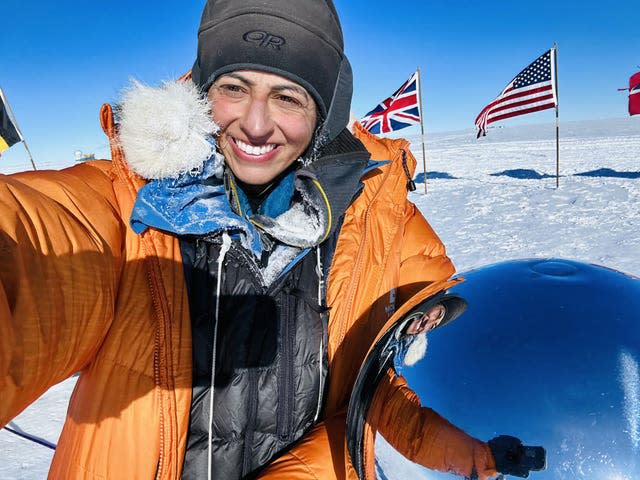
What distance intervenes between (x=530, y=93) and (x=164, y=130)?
8.99 metres

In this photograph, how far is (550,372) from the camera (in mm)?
685

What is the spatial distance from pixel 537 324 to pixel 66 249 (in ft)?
2.89

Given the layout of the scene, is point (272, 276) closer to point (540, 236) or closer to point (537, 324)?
point (537, 324)

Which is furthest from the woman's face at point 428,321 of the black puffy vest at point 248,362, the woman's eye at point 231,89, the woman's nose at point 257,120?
the woman's eye at point 231,89

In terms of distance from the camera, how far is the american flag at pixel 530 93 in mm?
8180

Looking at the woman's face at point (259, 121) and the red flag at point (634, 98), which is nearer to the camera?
the woman's face at point (259, 121)

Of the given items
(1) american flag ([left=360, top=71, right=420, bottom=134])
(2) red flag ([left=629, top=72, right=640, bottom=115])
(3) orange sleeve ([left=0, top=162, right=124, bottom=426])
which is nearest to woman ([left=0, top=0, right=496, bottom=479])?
(3) orange sleeve ([left=0, top=162, right=124, bottom=426])

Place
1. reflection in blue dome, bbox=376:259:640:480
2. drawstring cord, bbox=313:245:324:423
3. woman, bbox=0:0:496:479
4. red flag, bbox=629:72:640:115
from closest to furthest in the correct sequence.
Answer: reflection in blue dome, bbox=376:259:640:480, woman, bbox=0:0:496:479, drawstring cord, bbox=313:245:324:423, red flag, bbox=629:72:640:115

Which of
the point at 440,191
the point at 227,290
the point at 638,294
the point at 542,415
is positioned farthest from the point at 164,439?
the point at 440,191

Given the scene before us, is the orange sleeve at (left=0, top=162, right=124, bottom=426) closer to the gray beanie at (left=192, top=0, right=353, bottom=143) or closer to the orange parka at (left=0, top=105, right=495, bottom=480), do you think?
the orange parka at (left=0, top=105, right=495, bottom=480)

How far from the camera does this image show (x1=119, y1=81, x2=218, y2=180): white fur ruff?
1.09m

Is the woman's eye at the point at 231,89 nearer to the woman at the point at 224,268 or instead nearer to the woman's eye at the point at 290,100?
the woman at the point at 224,268

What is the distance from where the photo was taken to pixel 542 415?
2.21ft

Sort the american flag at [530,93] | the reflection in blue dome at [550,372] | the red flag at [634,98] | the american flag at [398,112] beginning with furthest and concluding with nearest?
the american flag at [398,112] < the red flag at [634,98] < the american flag at [530,93] < the reflection in blue dome at [550,372]
